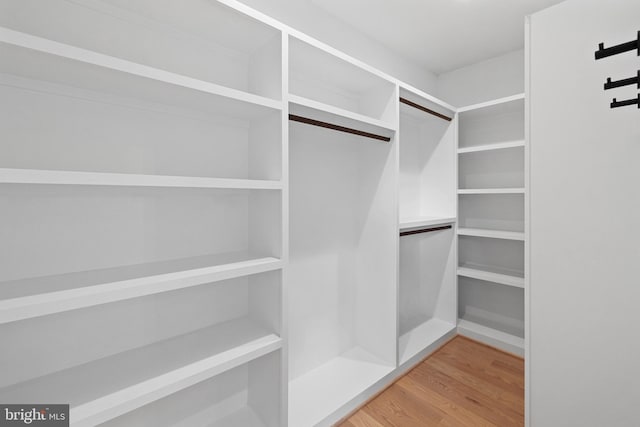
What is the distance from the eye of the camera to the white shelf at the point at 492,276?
217cm

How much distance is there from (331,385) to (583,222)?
156 cm

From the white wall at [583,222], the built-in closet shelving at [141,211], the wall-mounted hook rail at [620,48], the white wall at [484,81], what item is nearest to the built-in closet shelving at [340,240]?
Answer: the built-in closet shelving at [141,211]

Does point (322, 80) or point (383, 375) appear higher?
point (322, 80)

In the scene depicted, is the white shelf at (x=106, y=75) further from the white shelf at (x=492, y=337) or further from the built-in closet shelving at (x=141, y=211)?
the white shelf at (x=492, y=337)

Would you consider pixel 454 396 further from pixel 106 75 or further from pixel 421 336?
pixel 106 75

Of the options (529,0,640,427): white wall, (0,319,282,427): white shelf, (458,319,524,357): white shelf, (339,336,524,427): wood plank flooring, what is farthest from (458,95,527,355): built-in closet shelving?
(0,319,282,427): white shelf

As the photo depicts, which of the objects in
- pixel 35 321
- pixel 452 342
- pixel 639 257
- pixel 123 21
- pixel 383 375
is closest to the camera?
pixel 639 257

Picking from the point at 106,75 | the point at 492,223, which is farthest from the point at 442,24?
the point at 106,75

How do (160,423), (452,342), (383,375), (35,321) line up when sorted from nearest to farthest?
(35,321), (160,423), (383,375), (452,342)

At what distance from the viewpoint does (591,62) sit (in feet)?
2.94

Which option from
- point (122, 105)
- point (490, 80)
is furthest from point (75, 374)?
point (490, 80)

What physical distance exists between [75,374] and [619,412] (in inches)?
72.4

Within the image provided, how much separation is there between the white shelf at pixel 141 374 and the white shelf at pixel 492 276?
1906mm

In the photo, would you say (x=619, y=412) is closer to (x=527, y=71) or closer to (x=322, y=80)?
(x=527, y=71)
